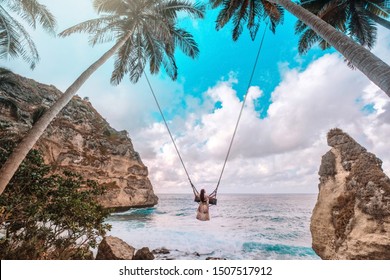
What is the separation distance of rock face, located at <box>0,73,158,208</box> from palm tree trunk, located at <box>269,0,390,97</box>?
976 inches

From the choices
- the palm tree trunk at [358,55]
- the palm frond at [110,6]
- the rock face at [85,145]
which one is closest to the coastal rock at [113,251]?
the palm frond at [110,6]

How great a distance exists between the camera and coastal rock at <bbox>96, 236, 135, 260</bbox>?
831 cm

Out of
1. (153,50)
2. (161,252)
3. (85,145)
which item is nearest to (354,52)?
(153,50)

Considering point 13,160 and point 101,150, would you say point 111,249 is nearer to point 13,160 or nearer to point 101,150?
point 13,160

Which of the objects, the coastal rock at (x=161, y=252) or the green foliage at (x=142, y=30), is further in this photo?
the coastal rock at (x=161, y=252)

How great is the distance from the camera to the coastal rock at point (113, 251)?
27.3ft

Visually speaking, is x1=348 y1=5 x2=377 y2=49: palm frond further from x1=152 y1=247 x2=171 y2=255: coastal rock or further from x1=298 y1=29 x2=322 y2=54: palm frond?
x1=152 y1=247 x2=171 y2=255: coastal rock

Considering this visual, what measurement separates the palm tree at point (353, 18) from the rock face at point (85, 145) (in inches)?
953

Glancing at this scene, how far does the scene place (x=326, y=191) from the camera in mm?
7996

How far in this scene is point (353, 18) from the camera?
7.70 m

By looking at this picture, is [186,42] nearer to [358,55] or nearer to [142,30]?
[142,30]

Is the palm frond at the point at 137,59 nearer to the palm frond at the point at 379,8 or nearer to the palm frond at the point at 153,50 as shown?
the palm frond at the point at 153,50

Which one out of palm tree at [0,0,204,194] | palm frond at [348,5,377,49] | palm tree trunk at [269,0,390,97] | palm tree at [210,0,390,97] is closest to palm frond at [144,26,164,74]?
palm tree at [0,0,204,194]

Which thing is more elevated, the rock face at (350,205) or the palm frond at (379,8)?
the palm frond at (379,8)
